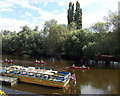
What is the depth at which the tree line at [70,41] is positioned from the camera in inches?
1399

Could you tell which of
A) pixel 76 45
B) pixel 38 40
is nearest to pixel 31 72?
pixel 76 45

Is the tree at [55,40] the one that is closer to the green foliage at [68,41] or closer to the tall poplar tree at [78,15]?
the green foliage at [68,41]

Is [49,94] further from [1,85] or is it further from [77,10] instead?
[77,10]

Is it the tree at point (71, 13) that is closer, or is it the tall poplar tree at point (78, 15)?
the tall poplar tree at point (78, 15)

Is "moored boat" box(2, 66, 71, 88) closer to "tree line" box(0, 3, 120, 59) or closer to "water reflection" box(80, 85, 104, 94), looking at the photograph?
"water reflection" box(80, 85, 104, 94)

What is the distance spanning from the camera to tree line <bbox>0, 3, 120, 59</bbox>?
117 feet

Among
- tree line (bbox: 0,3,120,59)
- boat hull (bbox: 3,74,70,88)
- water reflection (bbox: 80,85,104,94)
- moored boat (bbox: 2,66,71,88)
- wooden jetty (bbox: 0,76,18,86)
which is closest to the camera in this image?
water reflection (bbox: 80,85,104,94)

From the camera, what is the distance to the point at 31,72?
2259 centimetres

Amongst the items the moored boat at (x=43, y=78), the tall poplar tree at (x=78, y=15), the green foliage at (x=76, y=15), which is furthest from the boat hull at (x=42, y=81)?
the tall poplar tree at (x=78, y=15)

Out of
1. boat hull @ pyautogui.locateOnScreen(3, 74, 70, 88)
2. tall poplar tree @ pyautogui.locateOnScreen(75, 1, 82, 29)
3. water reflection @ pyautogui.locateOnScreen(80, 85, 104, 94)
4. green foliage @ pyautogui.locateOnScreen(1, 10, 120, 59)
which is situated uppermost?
tall poplar tree @ pyautogui.locateOnScreen(75, 1, 82, 29)

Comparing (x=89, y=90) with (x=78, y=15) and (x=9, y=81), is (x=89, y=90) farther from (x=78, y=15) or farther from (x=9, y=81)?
(x=78, y=15)

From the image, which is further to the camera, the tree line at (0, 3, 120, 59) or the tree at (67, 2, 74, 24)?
the tree at (67, 2, 74, 24)

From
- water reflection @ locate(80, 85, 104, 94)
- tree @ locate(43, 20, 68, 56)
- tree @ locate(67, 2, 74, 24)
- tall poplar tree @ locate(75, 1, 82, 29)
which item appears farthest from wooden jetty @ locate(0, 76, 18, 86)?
tree @ locate(67, 2, 74, 24)

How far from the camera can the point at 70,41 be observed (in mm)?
48000
